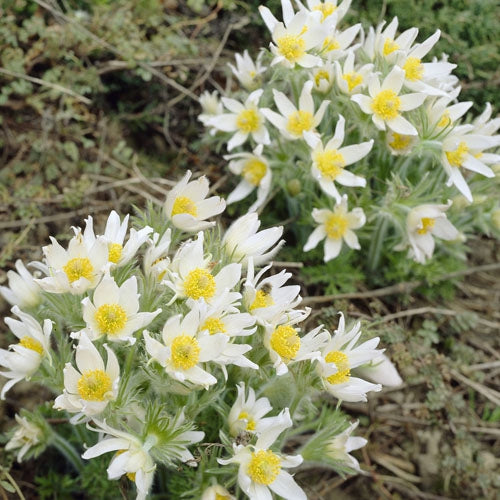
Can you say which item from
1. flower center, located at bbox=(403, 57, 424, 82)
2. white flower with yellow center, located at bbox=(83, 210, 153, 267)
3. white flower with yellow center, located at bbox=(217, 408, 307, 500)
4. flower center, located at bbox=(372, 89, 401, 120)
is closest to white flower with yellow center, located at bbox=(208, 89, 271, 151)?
flower center, located at bbox=(372, 89, 401, 120)

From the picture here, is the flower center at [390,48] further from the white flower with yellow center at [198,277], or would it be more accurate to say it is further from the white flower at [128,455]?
the white flower at [128,455]

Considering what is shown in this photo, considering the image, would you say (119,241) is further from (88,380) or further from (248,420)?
(248,420)

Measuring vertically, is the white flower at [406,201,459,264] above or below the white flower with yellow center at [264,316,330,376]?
below

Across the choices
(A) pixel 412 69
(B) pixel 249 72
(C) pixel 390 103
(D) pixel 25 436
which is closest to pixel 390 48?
(A) pixel 412 69

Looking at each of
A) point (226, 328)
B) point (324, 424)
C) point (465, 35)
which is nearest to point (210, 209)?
point (226, 328)

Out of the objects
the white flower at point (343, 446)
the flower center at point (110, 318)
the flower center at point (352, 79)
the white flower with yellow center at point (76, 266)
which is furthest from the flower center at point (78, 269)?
the flower center at point (352, 79)

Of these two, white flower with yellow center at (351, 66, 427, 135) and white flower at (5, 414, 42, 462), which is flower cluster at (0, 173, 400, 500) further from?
white flower with yellow center at (351, 66, 427, 135)

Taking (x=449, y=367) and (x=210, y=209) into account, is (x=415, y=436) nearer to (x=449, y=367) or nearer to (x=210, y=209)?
(x=449, y=367)
